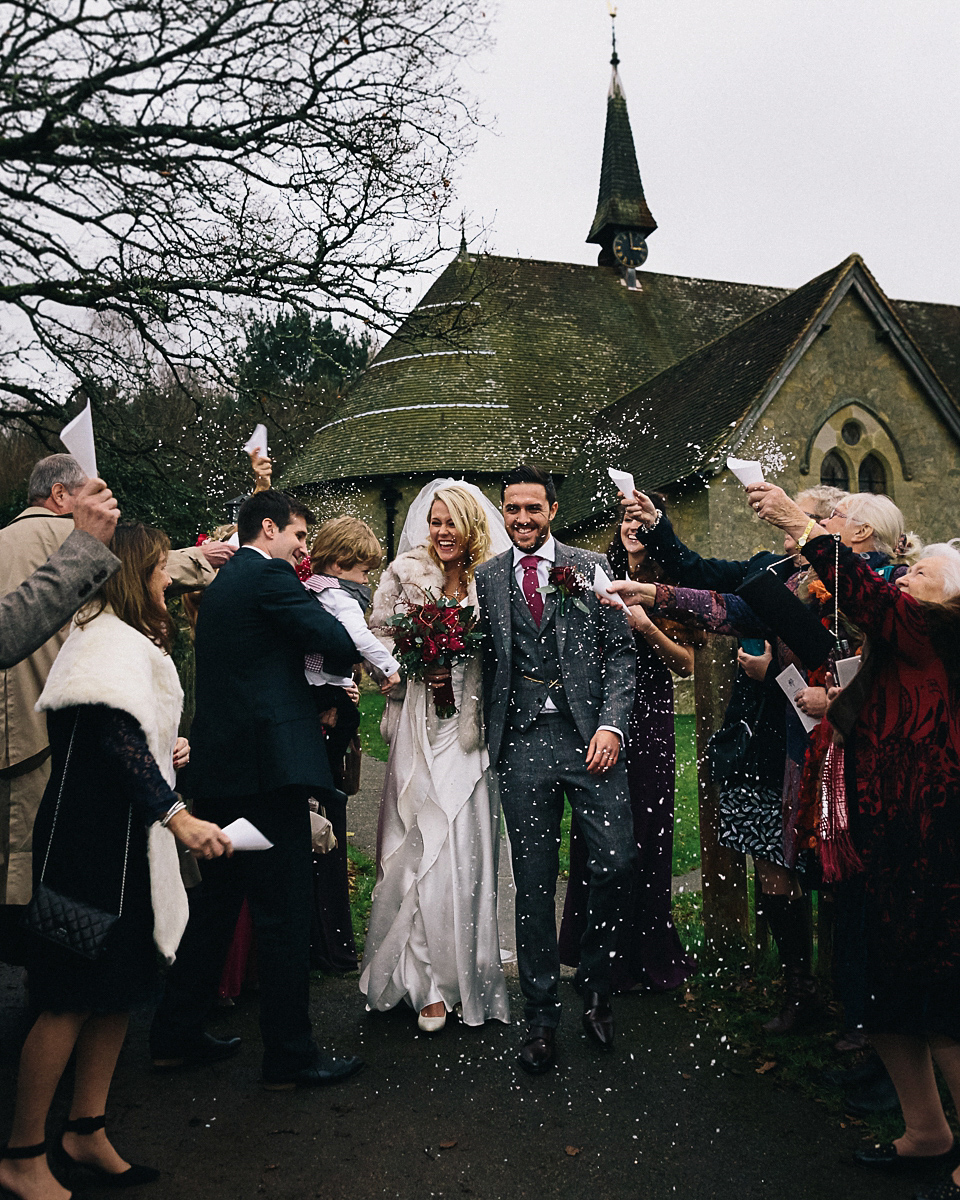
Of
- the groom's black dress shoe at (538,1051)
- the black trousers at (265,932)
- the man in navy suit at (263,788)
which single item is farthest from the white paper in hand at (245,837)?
the groom's black dress shoe at (538,1051)

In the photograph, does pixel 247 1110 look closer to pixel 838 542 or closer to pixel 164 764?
pixel 164 764

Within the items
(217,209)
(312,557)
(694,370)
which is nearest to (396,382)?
(694,370)

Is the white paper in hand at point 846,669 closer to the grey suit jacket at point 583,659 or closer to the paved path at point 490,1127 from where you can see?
the grey suit jacket at point 583,659

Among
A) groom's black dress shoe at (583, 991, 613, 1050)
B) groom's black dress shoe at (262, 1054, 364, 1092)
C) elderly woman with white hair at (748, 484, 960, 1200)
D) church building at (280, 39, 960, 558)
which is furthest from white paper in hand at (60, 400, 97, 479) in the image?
church building at (280, 39, 960, 558)

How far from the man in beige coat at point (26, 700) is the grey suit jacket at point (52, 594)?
70cm

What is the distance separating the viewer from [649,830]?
5.17 m

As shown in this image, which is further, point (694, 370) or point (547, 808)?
point (694, 370)

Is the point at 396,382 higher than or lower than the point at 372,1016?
higher

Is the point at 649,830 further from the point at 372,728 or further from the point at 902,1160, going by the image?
the point at 372,728

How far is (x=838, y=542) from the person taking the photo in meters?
3.21

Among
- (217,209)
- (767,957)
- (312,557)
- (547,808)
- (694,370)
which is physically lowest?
(767,957)

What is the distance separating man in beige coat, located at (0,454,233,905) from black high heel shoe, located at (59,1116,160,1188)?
0.93m

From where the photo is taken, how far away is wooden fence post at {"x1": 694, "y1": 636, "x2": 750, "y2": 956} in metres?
5.20

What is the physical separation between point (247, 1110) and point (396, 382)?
26.6m
